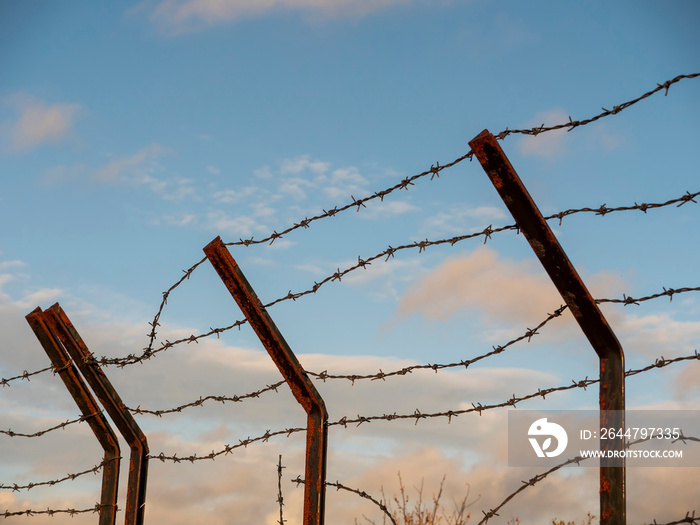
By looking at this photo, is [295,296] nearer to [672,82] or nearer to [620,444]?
[620,444]

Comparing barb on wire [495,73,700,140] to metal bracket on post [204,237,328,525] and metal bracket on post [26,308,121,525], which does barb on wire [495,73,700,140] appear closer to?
metal bracket on post [204,237,328,525]

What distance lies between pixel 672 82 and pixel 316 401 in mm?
1942

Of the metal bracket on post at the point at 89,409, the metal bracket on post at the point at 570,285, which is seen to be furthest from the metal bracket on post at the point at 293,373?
the metal bracket on post at the point at 89,409

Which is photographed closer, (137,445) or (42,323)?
(137,445)

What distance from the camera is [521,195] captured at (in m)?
2.68

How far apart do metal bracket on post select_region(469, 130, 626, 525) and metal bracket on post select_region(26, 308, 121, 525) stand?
2832 millimetres

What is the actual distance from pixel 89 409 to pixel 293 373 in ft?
5.44

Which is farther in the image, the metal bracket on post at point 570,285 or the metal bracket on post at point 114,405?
the metal bracket on post at point 114,405

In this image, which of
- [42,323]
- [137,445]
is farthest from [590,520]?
[42,323]

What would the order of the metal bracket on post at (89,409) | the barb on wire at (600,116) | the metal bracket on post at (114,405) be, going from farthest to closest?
1. the metal bracket on post at (89,409)
2. the metal bracket on post at (114,405)
3. the barb on wire at (600,116)

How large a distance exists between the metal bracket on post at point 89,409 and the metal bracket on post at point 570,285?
2.83 meters

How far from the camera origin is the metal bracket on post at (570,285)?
263cm

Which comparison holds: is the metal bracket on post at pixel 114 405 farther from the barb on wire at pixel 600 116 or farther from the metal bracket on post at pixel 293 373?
the barb on wire at pixel 600 116

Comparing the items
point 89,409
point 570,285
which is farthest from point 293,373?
point 89,409
